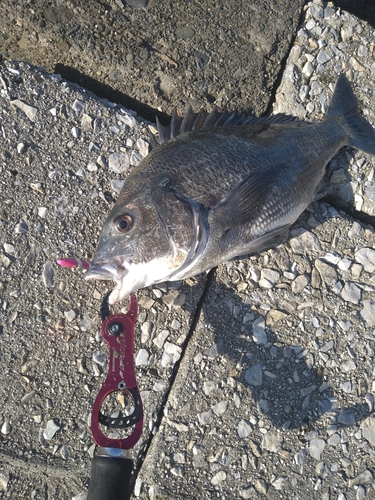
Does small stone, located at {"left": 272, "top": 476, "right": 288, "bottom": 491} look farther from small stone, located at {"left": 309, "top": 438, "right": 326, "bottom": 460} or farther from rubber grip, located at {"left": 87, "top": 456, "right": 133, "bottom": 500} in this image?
rubber grip, located at {"left": 87, "top": 456, "right": 133, "bottom": 500}

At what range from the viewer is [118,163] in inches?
104

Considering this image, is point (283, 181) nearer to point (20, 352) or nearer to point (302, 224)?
point (302, 224)

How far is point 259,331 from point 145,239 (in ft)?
3.20

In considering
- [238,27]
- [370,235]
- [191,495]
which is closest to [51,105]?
[238,27]

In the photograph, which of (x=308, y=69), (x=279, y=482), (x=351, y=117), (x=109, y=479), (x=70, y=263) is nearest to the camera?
(x=109, y=479)

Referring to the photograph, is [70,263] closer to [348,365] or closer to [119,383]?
[119,383]

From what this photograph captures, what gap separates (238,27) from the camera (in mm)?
2984

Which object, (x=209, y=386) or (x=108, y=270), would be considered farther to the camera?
(x=209, y=386)

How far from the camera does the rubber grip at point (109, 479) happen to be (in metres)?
1.75

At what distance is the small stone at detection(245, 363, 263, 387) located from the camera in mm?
2514

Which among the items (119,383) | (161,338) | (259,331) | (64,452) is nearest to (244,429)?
(259,331)

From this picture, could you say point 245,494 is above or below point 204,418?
below

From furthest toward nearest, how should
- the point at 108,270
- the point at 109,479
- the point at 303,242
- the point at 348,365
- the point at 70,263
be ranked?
1. the point at 303,242
2. the point at 348,365
3. the point at 70,263
4. the point at 108,270
5. the point at 109,479

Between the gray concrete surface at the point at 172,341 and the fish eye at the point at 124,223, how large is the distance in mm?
521
